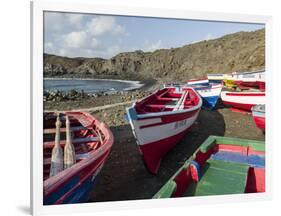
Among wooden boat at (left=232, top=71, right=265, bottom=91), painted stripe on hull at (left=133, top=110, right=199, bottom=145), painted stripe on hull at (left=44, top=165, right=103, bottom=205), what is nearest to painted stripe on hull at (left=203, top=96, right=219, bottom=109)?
painted stripe on hull at (left=133, top=110, right=199, bottom=145)

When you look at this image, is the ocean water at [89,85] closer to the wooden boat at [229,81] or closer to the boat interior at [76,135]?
the boat interior at [76,135]

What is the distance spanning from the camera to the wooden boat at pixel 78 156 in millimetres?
2750

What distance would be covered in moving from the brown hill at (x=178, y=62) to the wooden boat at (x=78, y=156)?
360 millimetres

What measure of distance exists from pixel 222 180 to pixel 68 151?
1.38 m

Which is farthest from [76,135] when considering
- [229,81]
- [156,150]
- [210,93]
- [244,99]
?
[244,99]

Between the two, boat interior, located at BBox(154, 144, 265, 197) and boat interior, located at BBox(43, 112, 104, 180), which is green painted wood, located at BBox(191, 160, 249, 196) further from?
boat interior, located at BBox(43, 112, 104, 180)

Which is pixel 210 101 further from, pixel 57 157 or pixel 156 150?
pixel 57 157

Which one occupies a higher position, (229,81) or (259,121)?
(229,81)

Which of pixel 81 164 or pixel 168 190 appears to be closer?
pixel 81 164

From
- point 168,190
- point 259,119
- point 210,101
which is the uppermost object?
point 210,101

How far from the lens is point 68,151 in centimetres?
291

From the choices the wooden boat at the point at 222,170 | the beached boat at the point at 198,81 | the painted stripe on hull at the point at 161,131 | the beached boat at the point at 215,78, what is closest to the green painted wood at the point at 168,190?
the wooden boat at the point at 222,170

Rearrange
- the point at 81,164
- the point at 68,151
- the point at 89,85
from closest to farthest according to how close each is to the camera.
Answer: the point at 81,164 → the point at 68,151 → the point at 89,85

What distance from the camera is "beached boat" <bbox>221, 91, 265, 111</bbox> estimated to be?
139 inches
